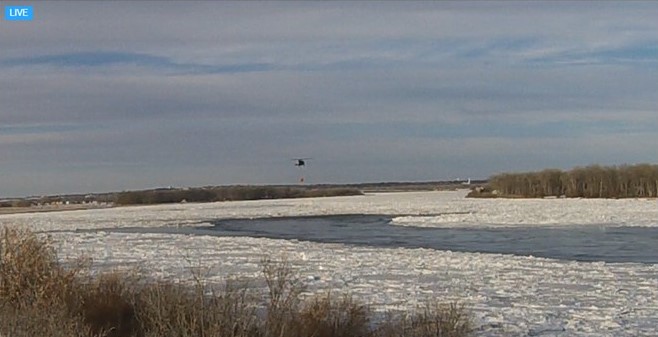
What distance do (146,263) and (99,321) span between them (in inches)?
269

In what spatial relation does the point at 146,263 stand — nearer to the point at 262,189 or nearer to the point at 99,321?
the point at 99,321

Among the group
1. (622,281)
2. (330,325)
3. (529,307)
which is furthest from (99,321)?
(622,281)

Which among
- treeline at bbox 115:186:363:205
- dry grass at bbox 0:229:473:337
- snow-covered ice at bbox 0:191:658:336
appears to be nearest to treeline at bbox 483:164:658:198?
treeline at bbox 115:186:363:205

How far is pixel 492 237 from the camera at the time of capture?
87.2ft

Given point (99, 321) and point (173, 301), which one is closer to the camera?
point (173, 301)

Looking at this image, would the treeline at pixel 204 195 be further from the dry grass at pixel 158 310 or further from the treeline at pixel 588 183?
the dry grass at pixel 158 310

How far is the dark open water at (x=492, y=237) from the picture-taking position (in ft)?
69.3

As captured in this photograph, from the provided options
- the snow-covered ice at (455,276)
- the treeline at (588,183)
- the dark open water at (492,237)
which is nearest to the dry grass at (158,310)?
the snow-covered ice at (455,276)

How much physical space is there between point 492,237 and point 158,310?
1937 centimetres

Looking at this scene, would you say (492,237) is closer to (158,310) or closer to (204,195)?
(158,310)

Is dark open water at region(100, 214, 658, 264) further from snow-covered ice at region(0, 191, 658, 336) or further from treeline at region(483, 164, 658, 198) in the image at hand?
treeline at region(483, 164, 658, 198)

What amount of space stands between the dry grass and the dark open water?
1077 centimetres

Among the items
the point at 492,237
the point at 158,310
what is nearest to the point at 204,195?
the point at 492,237

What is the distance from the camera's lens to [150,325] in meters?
9.20
